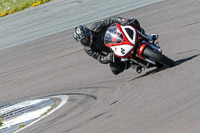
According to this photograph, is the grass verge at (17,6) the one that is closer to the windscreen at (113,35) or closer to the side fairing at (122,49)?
the windscreen at (113,35)

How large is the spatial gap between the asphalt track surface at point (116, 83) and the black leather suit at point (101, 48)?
0.29 meters

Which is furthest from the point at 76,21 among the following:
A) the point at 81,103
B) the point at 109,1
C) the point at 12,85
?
the point at 81,103

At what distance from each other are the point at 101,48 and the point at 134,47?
92cm

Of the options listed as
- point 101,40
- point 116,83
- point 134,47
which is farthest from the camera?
point 101,40

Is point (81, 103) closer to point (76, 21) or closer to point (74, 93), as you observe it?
point (74, 93)

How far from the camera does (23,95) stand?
10523mm

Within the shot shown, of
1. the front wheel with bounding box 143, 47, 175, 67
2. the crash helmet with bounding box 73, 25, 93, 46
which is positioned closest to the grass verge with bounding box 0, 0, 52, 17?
the crash helmet with bounding box 73, 25, 93, 46

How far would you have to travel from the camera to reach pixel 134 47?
8.59 m

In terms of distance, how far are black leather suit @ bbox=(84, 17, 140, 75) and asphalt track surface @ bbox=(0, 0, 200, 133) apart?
0.29m

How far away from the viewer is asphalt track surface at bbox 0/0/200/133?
6.23 meters

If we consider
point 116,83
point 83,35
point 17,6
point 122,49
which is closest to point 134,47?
point 122,49

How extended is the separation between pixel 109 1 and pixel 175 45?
28.6ft

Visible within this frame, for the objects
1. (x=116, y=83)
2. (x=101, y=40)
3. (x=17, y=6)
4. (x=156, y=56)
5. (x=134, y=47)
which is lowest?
(x=116, y=83)

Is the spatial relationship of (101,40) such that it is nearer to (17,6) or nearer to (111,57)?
(111,57)
